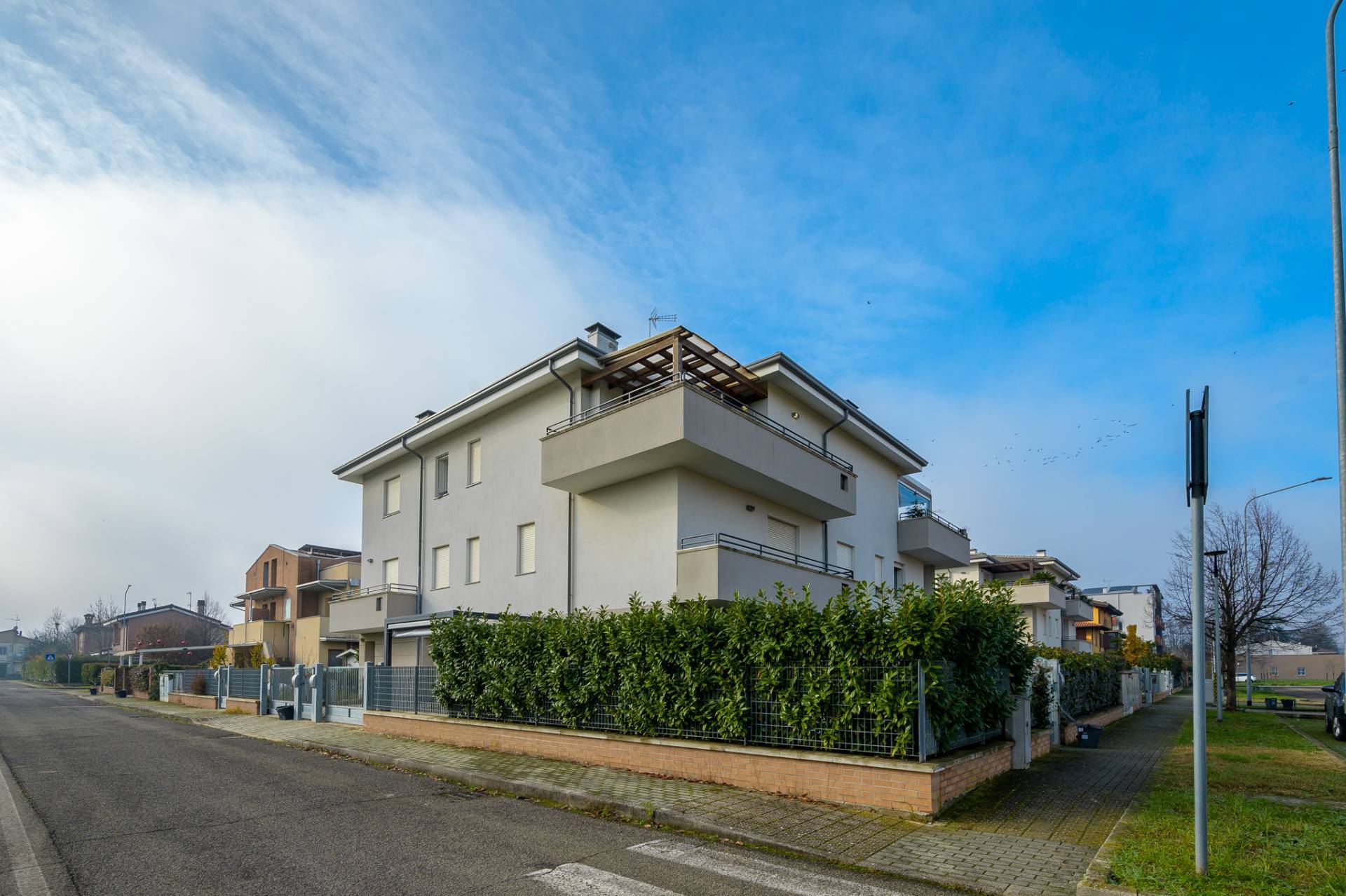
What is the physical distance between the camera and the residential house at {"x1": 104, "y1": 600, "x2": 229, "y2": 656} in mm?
75125

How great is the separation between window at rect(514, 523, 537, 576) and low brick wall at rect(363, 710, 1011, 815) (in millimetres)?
6883

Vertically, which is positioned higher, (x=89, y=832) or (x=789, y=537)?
(x=789, y=537)

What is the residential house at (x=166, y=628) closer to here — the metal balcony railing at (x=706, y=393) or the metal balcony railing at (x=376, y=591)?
the metal balcony railing at (x=376, y=591)

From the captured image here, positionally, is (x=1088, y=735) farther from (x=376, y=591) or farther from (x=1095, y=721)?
(x=376, y=591)

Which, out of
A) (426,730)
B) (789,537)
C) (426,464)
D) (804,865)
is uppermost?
(426,464)

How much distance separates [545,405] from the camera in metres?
21.4

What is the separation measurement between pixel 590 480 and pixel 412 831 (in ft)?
35.9

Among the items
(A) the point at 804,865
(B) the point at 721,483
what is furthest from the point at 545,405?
(A) the point at 804,865

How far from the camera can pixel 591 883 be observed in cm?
668

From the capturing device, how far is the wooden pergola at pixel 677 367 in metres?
18.2

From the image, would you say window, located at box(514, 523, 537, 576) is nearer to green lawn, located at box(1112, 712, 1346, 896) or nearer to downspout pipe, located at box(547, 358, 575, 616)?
downspout pipe, located at box(547, 358, 575, 616)

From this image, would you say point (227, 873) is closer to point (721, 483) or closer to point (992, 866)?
point (992, 866)

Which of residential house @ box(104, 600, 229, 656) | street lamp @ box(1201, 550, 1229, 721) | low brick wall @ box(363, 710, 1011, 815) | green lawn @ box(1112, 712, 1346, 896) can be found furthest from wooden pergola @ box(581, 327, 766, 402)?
residential house @ box(104, 600, 229, 656)

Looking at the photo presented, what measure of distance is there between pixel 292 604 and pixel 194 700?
1598cm
